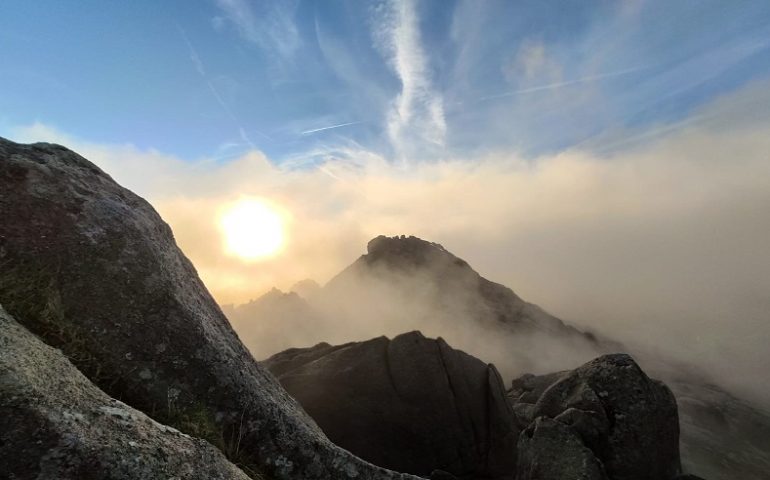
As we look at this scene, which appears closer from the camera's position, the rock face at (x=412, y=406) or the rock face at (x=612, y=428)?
the rock face at (x=612, y=428)

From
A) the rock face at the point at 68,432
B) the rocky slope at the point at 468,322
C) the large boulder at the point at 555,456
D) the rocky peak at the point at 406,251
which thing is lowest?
the large boulder at the point at 555,456

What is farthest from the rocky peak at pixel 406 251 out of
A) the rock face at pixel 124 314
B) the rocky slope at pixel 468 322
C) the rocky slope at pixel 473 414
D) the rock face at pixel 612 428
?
the rock face at pixel 124 314

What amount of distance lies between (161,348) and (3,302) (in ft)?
10.7

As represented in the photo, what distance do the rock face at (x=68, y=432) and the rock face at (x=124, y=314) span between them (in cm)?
204

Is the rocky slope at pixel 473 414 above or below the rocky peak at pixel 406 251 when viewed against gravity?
below

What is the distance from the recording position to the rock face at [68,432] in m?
5.16

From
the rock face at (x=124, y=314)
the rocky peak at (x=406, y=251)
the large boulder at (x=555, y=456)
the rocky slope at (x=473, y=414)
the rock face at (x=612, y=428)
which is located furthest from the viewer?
the rocky peak at (x=406, y=251)

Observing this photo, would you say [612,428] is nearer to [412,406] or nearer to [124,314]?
[412,406]

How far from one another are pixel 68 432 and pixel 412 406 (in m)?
29.1

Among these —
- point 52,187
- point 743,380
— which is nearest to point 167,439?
point 52,187

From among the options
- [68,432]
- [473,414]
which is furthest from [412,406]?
[68,432]

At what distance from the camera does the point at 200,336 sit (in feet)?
36.3

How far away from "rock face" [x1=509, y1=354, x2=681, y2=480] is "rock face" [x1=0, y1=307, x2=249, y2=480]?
68.6ft

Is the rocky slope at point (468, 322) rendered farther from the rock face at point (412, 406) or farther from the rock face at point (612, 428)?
the rock face at point (612, 428)
